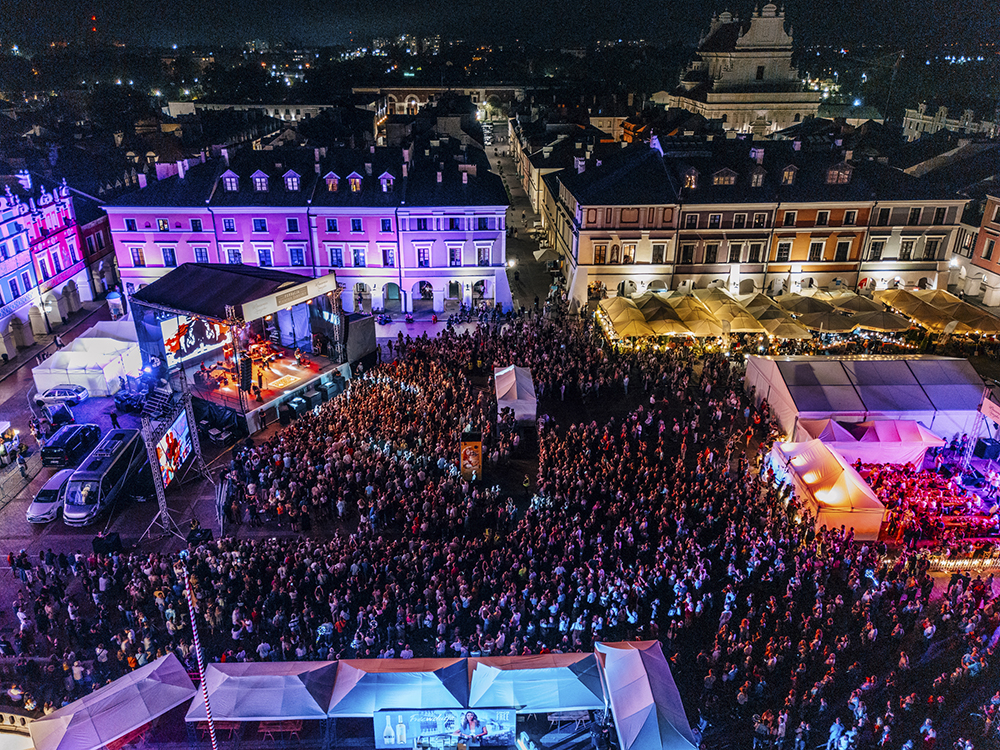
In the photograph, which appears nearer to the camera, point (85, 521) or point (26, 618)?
point (26, 618)

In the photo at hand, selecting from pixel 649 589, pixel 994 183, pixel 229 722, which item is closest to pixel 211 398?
pixel 229 722

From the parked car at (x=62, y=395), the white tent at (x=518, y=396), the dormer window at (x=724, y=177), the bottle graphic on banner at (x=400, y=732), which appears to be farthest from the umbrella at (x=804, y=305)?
the parked car at (x=62, y=395)

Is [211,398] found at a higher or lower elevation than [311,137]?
lower

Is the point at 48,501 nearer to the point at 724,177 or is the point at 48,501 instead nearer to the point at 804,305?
the point at 804,305

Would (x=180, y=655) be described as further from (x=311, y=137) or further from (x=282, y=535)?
(x=311, y=137)

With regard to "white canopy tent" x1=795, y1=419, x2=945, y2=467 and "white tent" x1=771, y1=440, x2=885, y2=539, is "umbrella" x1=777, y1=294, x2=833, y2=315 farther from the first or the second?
"white tent" x1=771, y1=440, x2=885, y2=539

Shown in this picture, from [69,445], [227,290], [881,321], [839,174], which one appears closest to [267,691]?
[69,445]
